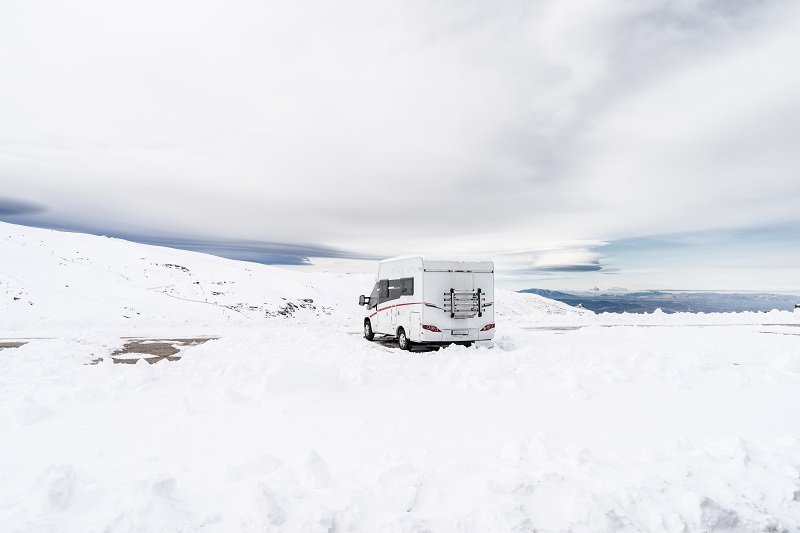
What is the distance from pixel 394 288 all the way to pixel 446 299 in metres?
2.60

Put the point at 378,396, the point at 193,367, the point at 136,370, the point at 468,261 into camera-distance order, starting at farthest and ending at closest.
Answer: the point at 468,261 → the point at 193,367 → the point at 136,370 → the point at 378,396

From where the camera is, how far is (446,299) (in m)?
14.8

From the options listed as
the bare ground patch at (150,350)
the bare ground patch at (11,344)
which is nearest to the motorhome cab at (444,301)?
the bare ground patch at (150,350)

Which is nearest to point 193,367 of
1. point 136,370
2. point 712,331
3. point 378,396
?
point 136,370

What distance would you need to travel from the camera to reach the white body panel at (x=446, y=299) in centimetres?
1470

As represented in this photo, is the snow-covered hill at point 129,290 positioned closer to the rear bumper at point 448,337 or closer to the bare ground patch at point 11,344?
the bare ground patch at point 11,344

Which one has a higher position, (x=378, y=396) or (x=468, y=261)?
(x=468, y=261)

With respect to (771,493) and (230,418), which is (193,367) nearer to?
(230,418)

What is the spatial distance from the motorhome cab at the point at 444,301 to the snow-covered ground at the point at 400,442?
0.99 metres

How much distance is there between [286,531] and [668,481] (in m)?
3.82

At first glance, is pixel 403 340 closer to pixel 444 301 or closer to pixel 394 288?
pixel 394 288

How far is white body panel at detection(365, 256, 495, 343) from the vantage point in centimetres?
1470

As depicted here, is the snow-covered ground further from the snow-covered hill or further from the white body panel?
the snow-covered hill

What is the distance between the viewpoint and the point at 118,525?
11.6ft
